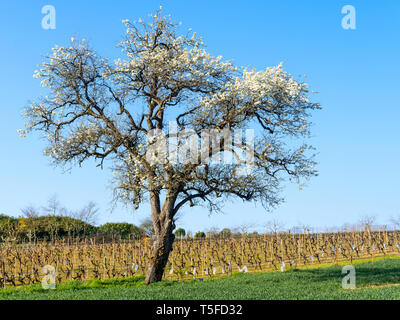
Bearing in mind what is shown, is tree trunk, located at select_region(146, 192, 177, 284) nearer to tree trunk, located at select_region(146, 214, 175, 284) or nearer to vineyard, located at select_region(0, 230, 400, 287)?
tree trunk, located at select_region(146, 214, 175, 284)

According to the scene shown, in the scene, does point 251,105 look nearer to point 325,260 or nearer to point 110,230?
point 325,260

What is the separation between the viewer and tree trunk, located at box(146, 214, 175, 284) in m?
18.2

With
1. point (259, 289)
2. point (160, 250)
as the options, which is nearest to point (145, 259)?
point (160, 250)

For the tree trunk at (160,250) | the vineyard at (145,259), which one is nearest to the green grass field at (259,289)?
the tree trunk at (160,250)

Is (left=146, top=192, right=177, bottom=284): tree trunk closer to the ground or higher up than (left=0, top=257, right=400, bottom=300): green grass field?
higher up

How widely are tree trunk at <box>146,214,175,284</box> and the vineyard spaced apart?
495cm

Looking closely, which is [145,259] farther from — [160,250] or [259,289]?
[259,289]

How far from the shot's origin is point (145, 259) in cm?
3033

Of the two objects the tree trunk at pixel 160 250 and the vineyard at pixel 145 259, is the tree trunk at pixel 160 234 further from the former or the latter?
the vineyard at pixel 145 259

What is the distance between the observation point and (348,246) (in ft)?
121

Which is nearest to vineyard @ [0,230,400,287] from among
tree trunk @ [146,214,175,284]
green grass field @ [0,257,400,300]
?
green grass field @ [0,257,400,300]

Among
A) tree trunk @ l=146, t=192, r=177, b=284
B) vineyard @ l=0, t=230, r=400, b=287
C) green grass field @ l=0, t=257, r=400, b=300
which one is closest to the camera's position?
green grass field @ l=0, t=257, r=400, b=300

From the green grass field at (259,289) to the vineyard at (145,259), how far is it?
15.0ft

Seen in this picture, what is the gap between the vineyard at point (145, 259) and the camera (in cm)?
2617
